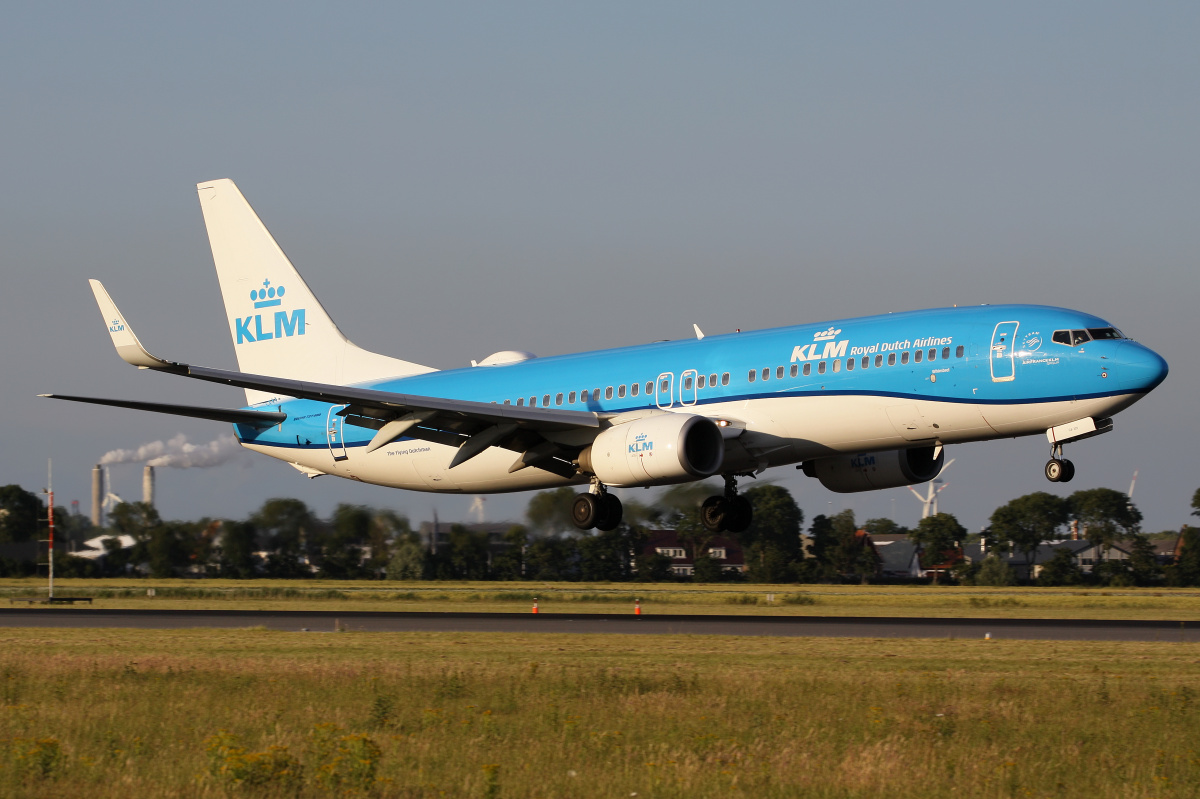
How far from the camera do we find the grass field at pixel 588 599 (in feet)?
152

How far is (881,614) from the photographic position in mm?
43500

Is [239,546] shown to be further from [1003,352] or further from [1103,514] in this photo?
[1103,514]

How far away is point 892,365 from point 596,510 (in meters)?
9.47

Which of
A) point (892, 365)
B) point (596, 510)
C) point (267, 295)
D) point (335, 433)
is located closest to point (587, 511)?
point (596, 510)

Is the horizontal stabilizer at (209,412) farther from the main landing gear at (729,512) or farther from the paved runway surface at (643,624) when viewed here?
the main landing gear at (729,512)

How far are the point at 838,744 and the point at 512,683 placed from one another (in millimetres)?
6638

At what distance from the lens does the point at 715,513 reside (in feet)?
127

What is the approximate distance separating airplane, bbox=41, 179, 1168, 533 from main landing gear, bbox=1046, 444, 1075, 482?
5 cm

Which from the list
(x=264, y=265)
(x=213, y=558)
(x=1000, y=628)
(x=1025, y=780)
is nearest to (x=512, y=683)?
(x=1025, y=780)

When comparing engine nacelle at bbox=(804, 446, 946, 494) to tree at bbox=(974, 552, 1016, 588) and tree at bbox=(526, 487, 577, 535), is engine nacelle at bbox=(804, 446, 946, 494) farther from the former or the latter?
tree at bbox=(974, 552, 1016, 588)

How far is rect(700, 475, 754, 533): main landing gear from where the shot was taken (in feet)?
126

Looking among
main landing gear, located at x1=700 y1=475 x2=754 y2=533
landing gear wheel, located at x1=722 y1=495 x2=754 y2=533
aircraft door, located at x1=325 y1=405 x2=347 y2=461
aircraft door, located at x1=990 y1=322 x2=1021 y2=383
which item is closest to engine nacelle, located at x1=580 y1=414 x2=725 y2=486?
main landing gear, located at x1=700 y1=475 x2=754 y2=533

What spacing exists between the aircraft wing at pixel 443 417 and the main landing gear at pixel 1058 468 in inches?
447

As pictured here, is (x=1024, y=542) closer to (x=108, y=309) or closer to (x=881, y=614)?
(x=881, y=614)
